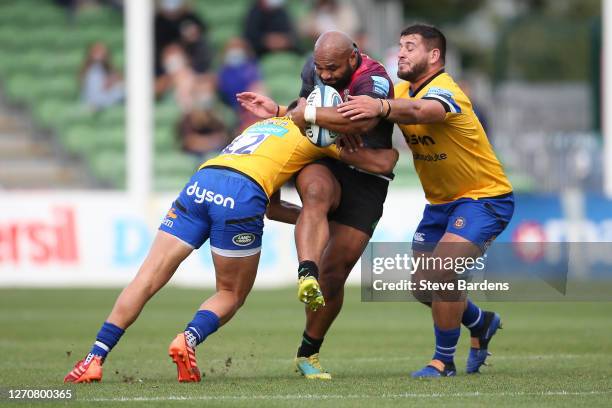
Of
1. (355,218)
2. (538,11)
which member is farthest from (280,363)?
(538,11)

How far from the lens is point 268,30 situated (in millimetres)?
23328

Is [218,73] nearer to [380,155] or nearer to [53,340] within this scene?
[53,340]

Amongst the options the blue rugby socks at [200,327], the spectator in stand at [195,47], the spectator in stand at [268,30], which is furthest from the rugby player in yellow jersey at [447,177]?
the spectator in stand at [268,30]

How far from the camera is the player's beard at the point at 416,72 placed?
905cm

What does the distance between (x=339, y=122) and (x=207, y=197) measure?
1017 mm

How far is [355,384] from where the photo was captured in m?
8.52

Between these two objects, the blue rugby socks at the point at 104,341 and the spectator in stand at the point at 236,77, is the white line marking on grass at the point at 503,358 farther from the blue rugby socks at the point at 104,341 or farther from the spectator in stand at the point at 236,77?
the spectator in stand at the point at 236,77

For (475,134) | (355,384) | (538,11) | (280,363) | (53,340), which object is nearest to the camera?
(355,384)

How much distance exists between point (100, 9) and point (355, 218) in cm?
1679

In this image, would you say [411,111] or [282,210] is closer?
[411,111]

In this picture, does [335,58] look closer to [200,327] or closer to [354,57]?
[354,57]

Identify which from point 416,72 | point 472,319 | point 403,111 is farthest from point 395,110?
point 472,319

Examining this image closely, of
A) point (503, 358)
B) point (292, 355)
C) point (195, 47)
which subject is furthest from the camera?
point (195, 47)

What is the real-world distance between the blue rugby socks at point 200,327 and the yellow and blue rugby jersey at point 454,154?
195cm
